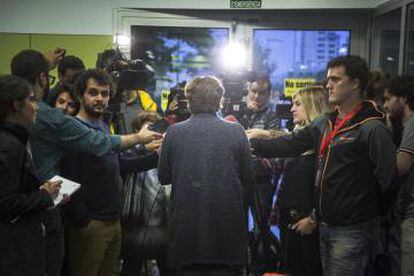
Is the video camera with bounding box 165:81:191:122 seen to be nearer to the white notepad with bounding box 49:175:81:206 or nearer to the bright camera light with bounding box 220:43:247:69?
the white notepad with bounding box 49:175:81:206

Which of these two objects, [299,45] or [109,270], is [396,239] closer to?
[109,270]

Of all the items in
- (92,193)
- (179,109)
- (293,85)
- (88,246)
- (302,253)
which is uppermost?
(293,85)

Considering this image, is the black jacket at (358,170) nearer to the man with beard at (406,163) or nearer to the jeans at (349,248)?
the jeans at (349,248)

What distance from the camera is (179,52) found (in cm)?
484

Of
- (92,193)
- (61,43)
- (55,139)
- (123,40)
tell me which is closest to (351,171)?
(92,193)

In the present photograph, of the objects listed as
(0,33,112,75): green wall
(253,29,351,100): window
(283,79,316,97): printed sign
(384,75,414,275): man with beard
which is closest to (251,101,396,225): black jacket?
(384,75,414,275): man with beard

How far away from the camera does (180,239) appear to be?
7.52ft

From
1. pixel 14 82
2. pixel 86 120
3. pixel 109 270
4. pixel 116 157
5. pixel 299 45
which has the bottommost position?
pixel 109 270

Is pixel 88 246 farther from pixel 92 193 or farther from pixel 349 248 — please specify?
pixel 349 248

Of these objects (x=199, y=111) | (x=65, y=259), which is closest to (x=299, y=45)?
(x=199, y=111)

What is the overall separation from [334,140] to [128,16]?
9.44 ft

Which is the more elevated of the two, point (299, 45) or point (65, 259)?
point (299, 45)

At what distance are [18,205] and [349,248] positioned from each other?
4.62 feet

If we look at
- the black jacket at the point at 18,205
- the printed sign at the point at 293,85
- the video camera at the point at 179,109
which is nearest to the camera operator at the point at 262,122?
the video camera at the point at 179,109
